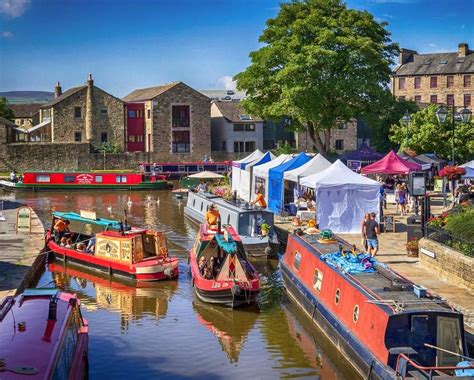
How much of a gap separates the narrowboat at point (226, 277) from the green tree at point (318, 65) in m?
25.6

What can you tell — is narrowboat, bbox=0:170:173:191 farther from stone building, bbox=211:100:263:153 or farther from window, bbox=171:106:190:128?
stone building, bbox=211:100:263:153

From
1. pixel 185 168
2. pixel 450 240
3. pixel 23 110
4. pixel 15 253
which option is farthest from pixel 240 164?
pixel 23 110

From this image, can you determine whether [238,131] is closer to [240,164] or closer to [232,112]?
[232,112]

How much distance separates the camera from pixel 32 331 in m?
11.6

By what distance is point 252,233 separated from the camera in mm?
28406

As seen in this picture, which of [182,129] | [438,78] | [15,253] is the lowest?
[15,253]

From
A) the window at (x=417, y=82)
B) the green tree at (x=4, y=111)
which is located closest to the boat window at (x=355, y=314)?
the window at (x=417, y=82)

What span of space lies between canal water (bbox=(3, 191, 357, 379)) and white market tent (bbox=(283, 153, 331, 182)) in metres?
7.15

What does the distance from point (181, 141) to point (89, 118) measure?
30.2ft

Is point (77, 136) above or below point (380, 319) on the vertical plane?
above

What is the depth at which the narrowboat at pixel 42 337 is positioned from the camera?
33.4ft

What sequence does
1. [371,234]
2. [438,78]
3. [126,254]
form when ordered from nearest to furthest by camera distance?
[371,234] < [126,254] < [438,78]

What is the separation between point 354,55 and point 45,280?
2791cm

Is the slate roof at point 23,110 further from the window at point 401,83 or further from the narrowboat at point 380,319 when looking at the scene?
the narrowboat at point 380,319
